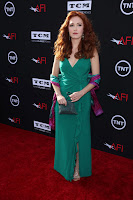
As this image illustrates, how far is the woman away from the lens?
102 inches

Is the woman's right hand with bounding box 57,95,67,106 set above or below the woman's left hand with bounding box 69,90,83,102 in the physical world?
below

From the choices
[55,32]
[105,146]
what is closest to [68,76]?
[55,32]

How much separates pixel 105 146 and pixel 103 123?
369 mm

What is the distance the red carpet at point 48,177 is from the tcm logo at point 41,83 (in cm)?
92

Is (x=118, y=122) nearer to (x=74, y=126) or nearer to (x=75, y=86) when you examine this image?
(x=74, y=126)

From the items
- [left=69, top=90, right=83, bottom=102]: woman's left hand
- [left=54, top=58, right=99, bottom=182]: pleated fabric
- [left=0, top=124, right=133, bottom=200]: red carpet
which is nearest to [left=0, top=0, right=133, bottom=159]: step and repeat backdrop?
[left=0, top=124, right=133, bottom=200]: red carpet

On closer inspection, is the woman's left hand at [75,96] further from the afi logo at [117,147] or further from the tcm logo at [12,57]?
the tcm logo at [12,57]

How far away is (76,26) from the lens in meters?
2.54

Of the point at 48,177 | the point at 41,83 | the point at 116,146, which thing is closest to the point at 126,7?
the point at 41,83

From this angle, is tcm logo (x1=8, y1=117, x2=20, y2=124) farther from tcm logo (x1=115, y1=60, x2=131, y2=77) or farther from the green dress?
tcm logo (x1=115, y1=60, x2=131, y2=77)

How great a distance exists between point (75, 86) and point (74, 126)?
469mm

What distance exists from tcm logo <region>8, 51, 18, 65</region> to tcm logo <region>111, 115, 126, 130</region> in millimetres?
1955

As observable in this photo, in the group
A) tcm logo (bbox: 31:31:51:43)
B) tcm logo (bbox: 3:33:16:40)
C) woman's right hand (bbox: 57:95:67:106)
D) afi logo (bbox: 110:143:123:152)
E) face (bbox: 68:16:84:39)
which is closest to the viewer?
face (bbox: 68:16:84:39)

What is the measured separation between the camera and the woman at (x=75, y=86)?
8.52ft
